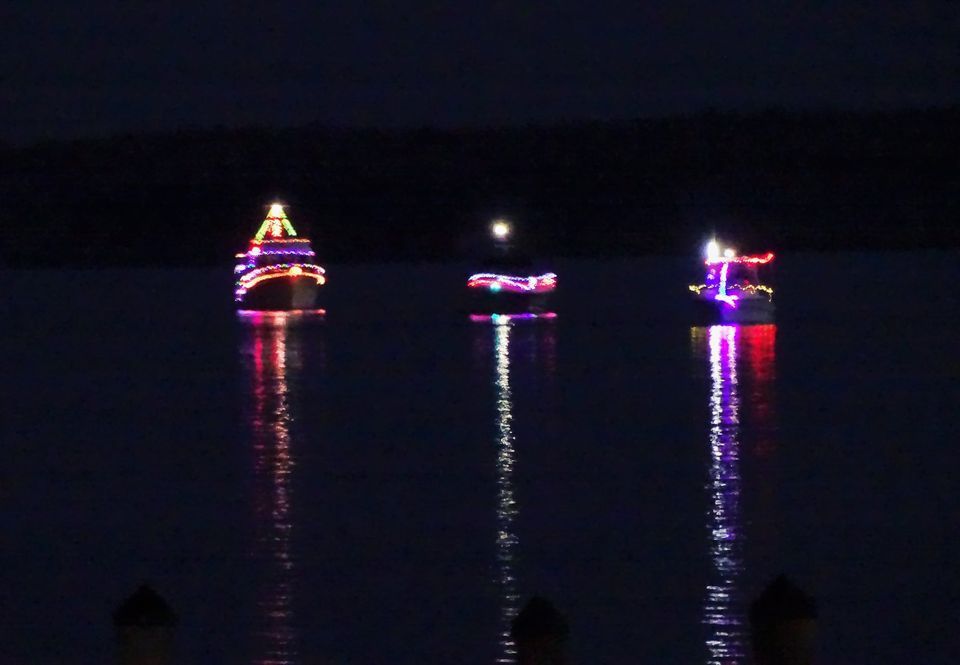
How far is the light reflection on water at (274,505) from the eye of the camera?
1111cm

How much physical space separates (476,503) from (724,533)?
2872 mm

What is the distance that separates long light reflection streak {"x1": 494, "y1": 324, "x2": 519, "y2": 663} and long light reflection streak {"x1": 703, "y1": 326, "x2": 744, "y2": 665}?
120cm

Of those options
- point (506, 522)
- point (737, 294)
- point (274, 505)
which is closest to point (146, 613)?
point (506, 522)

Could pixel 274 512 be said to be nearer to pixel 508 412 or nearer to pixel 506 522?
pixel 506 522

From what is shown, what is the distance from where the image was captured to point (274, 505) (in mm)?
17141

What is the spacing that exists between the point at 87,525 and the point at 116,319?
59.3 m

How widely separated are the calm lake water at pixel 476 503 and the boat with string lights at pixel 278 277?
31179mm

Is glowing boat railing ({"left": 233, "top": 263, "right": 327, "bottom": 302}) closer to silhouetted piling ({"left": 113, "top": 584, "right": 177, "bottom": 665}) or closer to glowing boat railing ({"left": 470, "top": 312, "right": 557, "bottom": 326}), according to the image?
glowing boat railing ({"left": 470, "top": 312, "right": 557, "bottom": 326})

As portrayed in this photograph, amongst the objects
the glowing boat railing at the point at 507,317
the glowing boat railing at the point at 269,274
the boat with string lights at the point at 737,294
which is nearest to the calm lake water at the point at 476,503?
the boat with string lights at the point at 737,294

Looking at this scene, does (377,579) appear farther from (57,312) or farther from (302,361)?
(57,312)

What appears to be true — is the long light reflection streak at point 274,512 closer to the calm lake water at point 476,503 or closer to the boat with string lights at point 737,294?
the calm lake water at point 476,503

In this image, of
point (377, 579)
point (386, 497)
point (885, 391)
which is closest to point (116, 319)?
point (885, 391)

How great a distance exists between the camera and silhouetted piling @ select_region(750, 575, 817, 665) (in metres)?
5.66

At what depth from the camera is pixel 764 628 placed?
5.71 metres
